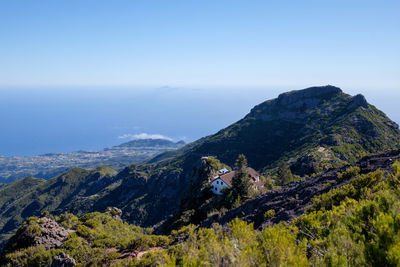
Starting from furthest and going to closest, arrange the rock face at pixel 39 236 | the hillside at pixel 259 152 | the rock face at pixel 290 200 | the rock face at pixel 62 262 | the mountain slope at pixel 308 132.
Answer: the hillside at pixel 259 152 → the mountain slope at pixel 308 132 → the rock face at pixel 39 236 → the rock face at pixel 290 200 → the rock face at pixel 62 262

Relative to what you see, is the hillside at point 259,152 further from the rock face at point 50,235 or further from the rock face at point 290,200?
the rock face at point 50,235

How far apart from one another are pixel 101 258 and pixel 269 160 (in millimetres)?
76771

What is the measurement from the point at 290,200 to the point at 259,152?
75747 mm

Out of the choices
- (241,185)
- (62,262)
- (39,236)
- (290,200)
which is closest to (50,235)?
(39,236)

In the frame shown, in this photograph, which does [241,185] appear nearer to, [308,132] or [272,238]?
[272,238]

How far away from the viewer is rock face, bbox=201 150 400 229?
67.2ft

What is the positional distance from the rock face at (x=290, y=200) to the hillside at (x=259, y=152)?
1999 cm

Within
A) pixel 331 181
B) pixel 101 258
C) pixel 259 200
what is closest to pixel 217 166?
pixel 259 200

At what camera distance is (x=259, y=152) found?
9688cm

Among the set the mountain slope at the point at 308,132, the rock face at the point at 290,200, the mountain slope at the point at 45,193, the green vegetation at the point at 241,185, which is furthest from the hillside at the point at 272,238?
the mountain slope at the point at 45,193

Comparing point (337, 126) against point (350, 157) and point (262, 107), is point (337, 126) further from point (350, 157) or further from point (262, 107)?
point (262, 107)

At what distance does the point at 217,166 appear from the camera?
172 feet

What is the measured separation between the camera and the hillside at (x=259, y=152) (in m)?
68.0

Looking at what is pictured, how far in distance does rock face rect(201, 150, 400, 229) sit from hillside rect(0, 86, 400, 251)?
19994mm
